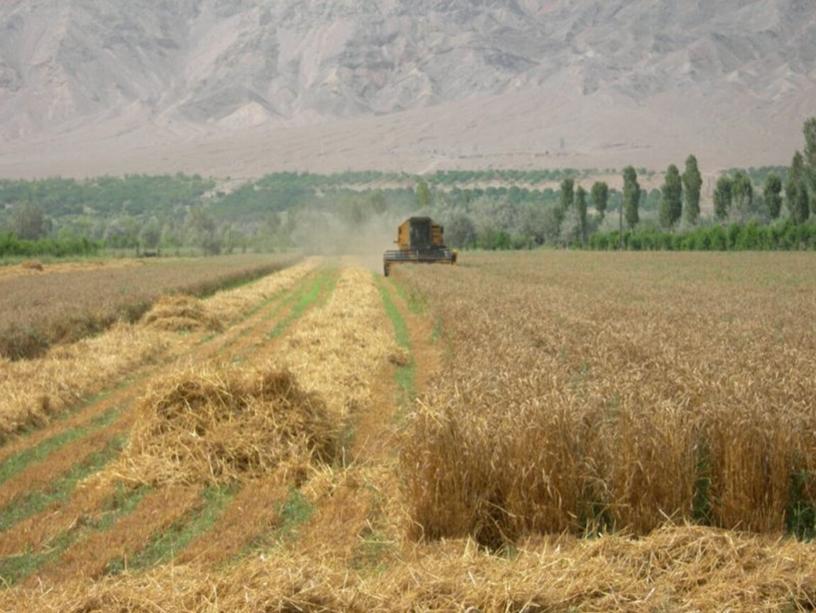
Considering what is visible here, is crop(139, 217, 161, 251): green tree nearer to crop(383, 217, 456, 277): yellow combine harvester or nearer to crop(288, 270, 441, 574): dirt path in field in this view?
crop(383, 217, 456, 277): yellow combine harvester

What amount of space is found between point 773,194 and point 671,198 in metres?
12.2

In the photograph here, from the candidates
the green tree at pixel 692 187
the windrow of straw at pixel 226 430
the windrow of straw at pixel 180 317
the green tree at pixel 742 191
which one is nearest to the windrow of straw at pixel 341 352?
the windrow of straw at pixel 226 430

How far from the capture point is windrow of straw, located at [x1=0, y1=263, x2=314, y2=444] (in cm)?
1309

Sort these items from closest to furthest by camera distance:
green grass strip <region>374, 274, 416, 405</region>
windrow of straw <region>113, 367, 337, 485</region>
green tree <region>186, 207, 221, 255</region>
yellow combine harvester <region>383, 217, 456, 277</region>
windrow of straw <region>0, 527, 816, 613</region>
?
1. windrow of straw <region>0, 527, 816, 613</region>
2. windrow of straw <region>113, 367, 337, 485</region>
3. green grass strip <region>374, 274, 416, 405</region>
4. yellow combine harvester <region>383, 217, 456, 277</region>
5. green tree <region>186, 207, 221, 255</region>

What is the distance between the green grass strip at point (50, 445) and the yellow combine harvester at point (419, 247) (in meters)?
42.1

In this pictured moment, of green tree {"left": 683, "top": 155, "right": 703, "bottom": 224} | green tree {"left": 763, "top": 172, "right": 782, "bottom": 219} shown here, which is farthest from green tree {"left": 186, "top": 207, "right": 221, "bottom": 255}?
green tree {"left": 763, "top": 172, "right": 782, "bottom": 219}

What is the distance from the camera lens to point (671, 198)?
104m

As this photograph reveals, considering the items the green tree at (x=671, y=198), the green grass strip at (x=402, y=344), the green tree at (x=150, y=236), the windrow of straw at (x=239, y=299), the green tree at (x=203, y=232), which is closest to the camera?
the green grass strip at (x=402, y=344)

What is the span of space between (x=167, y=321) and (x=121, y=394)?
32.3 ft

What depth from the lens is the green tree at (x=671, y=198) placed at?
339 feet

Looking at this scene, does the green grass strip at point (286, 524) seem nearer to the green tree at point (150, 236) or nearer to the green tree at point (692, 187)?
the green tree at point (692, 187)

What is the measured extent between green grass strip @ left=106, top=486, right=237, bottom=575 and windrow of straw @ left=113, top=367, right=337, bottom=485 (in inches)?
15.1

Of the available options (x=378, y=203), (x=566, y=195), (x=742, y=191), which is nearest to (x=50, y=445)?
(x=742, y=191)

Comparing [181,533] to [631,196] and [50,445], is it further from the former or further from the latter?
[631,196]
